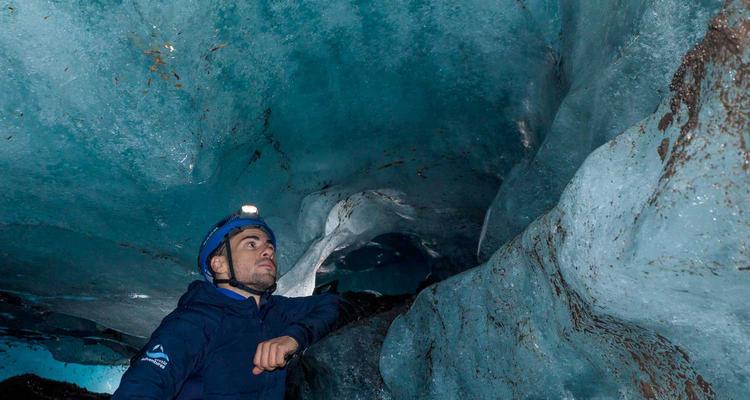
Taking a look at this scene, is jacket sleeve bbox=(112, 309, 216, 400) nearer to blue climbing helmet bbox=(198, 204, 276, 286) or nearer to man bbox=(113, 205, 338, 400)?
man bbox=(113, 205, 338, 400)

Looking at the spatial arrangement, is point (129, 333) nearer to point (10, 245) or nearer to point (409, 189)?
point (10, 245)

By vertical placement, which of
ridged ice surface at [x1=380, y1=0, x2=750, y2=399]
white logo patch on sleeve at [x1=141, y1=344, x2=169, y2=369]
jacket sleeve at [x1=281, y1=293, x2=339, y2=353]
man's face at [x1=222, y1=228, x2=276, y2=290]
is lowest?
ridged ice surface at [x1=380, y1=0, x2=750, y2=399]

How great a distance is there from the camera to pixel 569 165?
2.39m

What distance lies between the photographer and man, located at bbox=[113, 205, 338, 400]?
2.46 m

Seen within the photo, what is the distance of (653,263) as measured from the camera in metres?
1.19

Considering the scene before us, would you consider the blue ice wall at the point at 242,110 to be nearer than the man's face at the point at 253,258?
Yes

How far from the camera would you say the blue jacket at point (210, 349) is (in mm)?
2400

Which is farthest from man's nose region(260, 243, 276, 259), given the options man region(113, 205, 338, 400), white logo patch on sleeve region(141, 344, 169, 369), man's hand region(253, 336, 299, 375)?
white logo patch on sleeve region(141, 344, 169, 369)

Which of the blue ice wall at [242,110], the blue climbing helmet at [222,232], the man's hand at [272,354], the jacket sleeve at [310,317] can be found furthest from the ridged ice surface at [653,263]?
the blue climbing helmet at [222,232]

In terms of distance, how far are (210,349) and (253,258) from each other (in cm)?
55

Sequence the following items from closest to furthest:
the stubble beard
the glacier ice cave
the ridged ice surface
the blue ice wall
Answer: the ridged ice surface, the glacier ice cave, the blue ice wall, the stubble beard

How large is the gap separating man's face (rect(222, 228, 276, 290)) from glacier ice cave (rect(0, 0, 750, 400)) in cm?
36

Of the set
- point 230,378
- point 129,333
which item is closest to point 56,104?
point 230,378

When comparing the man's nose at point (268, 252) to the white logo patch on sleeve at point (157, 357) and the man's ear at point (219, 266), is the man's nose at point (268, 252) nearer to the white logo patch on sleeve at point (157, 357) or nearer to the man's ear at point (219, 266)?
the man's ear at point (219, 266)
